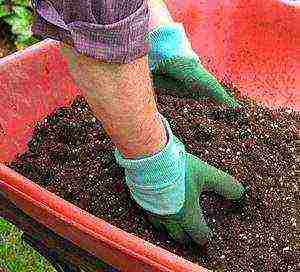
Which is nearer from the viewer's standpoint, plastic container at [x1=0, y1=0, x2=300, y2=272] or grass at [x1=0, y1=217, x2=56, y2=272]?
plastic container at [x1=0, y1=0, x2=300, y2=272]

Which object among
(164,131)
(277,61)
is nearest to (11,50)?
(277,61)

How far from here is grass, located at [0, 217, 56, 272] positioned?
7.45 feet

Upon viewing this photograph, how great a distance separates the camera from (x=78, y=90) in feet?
6.29

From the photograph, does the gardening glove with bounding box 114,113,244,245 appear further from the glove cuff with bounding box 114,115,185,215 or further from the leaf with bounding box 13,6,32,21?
the leaf with bounding box 13,6,32,21

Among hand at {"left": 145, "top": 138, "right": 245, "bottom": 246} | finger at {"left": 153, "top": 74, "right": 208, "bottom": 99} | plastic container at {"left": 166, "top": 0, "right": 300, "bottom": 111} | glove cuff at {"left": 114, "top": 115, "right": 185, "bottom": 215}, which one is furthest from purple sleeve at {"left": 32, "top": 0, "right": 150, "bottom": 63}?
plastic container at {"left": 166, "top": 0, "right": 300, "bottom": 111}

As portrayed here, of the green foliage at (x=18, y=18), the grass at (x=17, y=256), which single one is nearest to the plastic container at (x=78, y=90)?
the grass at (x=17, y=256)

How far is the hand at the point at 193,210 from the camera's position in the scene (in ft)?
4.91

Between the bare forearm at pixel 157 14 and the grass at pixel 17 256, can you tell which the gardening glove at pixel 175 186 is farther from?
the grass at pixel 17 256

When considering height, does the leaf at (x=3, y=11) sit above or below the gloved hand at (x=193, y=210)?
below

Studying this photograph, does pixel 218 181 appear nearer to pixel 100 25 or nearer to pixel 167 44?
pixel 167 44

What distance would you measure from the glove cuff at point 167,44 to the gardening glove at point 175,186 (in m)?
0.31

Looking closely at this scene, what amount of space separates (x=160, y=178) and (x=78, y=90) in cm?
61

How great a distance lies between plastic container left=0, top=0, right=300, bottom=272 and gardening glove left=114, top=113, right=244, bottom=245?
189 mm

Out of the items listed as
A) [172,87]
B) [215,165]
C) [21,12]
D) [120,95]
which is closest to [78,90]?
[172,87]
